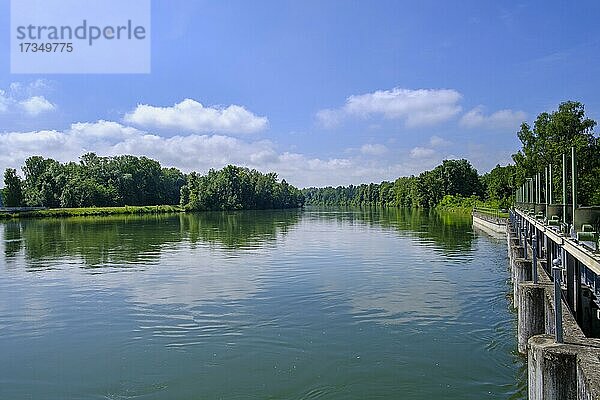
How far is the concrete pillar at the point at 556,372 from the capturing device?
657cm

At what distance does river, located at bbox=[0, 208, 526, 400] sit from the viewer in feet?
36.8

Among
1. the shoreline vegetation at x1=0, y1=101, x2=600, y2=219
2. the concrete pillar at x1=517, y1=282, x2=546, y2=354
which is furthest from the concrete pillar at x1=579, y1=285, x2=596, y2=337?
the shoreline vegetation at x1=0, y1=101, x2=600, y2=219

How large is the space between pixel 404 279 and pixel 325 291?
4373mm

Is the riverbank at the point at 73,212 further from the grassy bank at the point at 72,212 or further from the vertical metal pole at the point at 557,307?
the vertical metal pole at the point at 557,307

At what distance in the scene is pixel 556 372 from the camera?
6672 mm

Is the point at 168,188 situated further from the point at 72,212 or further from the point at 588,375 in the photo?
the point at 588,375

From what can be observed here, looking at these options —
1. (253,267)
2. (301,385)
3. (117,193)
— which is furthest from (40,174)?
(301,385)

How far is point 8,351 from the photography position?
1373 centimetres

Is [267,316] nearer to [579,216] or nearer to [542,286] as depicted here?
[542,286]

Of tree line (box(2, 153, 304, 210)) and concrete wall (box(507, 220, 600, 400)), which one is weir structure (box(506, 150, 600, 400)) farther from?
tree line (box(2, 153, 304, 210))

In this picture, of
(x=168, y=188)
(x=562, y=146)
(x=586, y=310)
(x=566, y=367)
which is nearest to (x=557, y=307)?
(x=566, y=367)

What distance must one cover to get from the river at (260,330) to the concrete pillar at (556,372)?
398cm

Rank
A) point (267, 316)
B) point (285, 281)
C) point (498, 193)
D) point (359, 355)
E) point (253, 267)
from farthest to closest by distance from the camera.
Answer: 1. point (498, 193)
2. point (253, 267)
3. point (285, 281)
4. point (267, 316)
5. point (359, 355)

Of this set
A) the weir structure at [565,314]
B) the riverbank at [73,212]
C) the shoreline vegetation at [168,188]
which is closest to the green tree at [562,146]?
the shoreline vegetation at [168,188]
